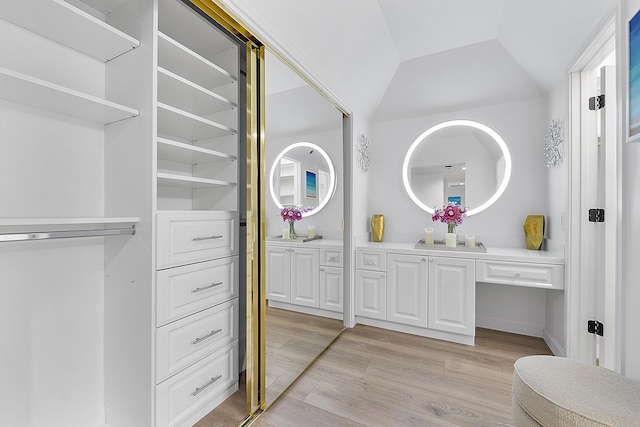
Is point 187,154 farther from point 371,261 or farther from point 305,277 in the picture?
point 371,261

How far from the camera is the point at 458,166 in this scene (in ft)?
9.74

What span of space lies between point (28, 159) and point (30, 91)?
0.27 meters

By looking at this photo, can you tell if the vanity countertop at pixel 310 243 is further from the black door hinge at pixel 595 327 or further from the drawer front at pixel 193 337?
the black door hinge at pixel 595 327

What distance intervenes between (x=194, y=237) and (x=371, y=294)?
1.94 meters

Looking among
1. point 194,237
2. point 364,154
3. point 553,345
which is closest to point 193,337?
point 194,237

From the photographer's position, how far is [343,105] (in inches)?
102

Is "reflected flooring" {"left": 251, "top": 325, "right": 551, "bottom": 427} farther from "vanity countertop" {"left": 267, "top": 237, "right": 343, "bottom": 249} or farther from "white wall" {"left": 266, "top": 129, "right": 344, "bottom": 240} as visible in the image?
"white wall" {"left": 266, "top": 129, "right": 344, "bottom": 240}

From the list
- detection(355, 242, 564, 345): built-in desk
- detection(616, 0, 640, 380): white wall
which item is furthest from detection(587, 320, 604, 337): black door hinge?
detection(616, 0, 640, 380): white wall

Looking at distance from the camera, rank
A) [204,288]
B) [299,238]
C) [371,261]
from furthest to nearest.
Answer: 1. [371,261]
2. [299,238]
3. [204,288]

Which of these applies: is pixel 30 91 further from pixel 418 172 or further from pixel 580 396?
pixel 418 172

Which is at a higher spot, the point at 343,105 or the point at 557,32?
the point at 557,32

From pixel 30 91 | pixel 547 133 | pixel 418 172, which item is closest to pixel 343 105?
pixel 418 172

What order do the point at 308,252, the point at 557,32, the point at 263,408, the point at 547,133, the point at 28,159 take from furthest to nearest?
the point at 547,133
the point at 308,252
the point at 557,32
the point at 263,408
the point at 28,159

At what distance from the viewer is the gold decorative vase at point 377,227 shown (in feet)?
10.4
